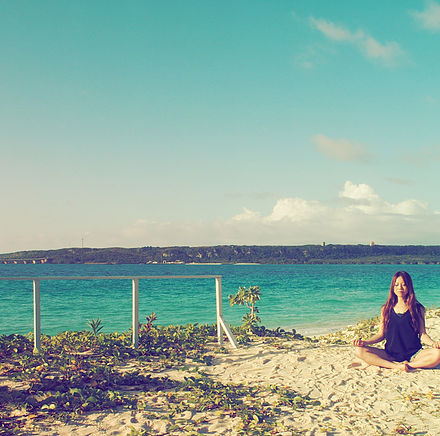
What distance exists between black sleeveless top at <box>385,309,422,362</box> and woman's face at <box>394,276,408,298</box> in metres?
0.28

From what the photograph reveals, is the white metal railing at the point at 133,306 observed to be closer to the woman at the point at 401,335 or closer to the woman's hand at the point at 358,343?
the woman's hand at the point at 358,343

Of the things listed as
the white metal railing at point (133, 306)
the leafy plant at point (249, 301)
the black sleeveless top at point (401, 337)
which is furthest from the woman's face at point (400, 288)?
the leafy plant at point (249, 301)

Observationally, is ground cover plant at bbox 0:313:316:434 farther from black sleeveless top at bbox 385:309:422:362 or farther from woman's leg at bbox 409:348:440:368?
woman's leg at bbox 409:348:440:368

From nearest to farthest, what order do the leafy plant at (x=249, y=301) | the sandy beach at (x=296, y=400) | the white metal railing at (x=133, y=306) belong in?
the sandy beach at (x=296, y=400)
the white metal railing at (x=133, y=306)
the leafy plant at (x=249, y=301)

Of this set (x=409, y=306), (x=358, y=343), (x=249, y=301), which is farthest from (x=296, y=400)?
(x=249, y=301)

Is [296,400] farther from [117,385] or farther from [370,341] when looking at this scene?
[117,385]

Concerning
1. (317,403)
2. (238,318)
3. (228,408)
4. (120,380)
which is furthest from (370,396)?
(238,318)

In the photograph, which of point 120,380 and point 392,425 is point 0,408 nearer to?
point 120,380

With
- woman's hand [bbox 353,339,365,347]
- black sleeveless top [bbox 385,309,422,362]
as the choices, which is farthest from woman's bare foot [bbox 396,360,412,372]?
woman's hand [bbox 353,339,365,347]

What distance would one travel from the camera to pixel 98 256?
110 m

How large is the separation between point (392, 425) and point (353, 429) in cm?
48

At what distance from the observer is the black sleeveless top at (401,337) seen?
7453mm

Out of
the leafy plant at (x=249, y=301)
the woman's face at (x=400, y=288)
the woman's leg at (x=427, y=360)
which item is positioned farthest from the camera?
the leafy plant at (x=249, y=301)

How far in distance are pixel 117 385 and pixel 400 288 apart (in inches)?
176
